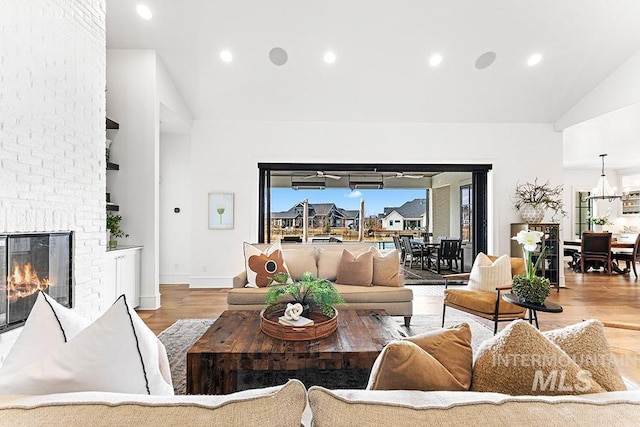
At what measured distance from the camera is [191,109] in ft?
18.7

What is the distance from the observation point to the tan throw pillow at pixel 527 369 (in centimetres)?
83

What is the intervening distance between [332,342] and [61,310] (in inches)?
60.2

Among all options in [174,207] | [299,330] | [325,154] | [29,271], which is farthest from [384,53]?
[29,271]

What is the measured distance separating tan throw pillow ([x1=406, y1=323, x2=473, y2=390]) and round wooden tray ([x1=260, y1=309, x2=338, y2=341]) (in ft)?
4.16

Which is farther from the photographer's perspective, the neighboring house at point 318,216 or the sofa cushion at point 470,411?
the neighboring house at point 318,216

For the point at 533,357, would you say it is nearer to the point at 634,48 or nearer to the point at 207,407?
the point at 207,407

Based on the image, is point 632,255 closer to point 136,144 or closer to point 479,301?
point 479,301

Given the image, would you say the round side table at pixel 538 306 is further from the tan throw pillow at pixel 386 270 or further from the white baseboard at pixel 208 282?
the white baseboard at pixel 208 282

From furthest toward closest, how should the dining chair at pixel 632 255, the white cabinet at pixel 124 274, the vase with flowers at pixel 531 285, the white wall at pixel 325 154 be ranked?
the dining chair at pixel 632 255, the white wall at pixel 325 154, the white cabinet at pixel 124 274, the vase with flowers at pixel 531 285

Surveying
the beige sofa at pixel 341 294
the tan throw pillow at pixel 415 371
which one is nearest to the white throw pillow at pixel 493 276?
the beige sofa at pixel 341 294

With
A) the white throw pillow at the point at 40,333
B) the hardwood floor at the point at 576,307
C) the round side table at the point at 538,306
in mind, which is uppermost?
the white throw pillow at the point at 40,333

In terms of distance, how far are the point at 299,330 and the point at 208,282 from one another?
4.15 meters

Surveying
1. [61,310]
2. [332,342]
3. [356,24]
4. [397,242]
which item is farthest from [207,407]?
[397,242]

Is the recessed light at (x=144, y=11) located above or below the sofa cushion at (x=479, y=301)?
above
